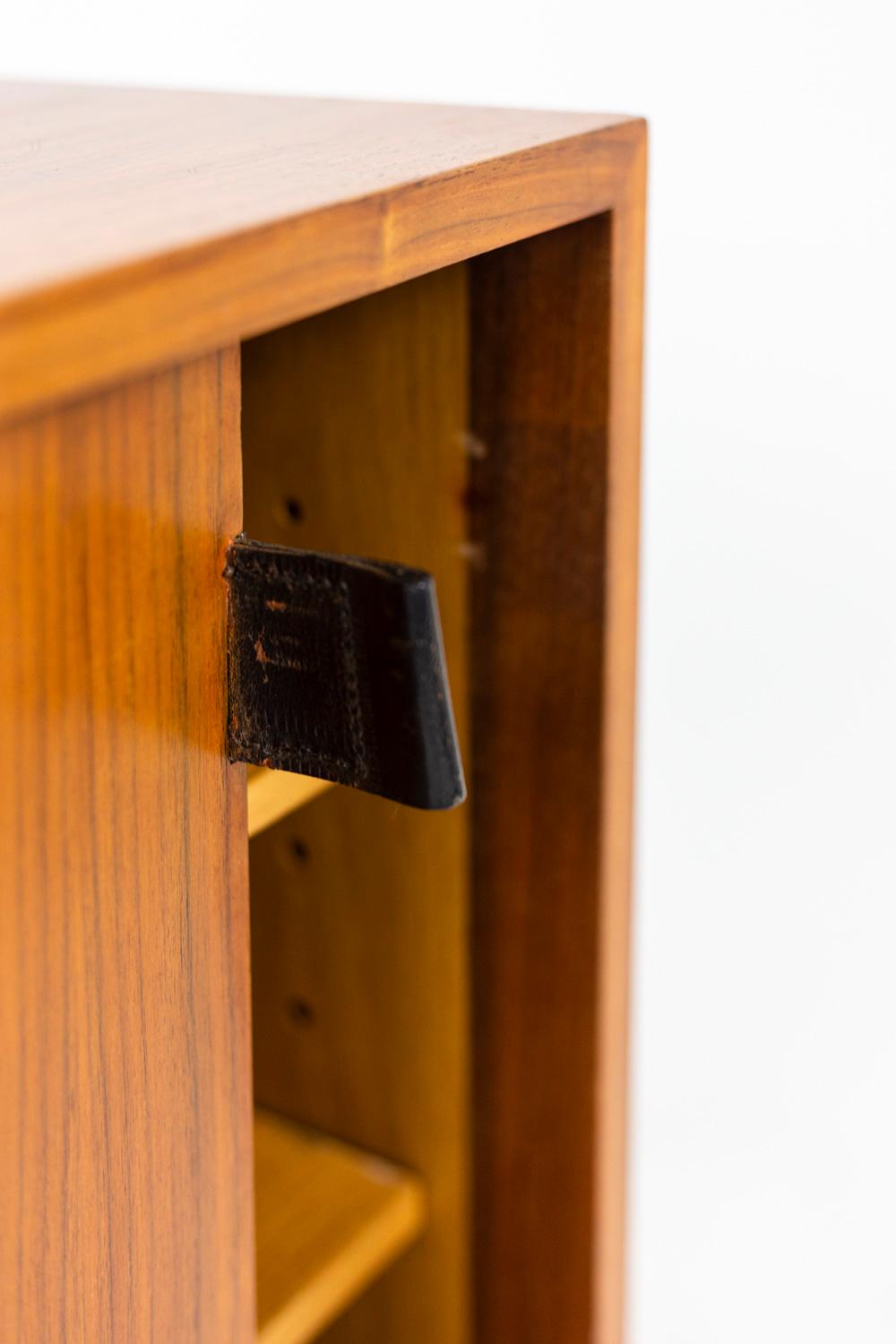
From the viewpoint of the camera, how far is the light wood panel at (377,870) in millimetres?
725

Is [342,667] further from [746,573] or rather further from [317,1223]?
[746,573]

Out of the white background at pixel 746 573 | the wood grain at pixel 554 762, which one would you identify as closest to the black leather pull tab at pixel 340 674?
the wood grain at pixel 554 762

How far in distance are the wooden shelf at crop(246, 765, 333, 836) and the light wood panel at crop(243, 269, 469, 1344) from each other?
0.52 feet

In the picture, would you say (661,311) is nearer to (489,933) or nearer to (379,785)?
(489,933)

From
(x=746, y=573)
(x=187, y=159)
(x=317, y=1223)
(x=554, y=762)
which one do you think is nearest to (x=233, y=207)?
(x=187, y=159)

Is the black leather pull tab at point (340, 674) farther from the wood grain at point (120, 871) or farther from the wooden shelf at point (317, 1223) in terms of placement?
the wooden shelf at point (317, 1223)

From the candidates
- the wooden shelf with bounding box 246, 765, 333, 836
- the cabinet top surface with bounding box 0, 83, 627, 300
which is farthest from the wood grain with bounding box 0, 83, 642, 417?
the wooden shelf with bounding box 246, 765, 333, 836

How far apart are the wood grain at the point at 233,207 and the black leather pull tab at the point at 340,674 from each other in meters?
0.07

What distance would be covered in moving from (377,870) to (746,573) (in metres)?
0.34

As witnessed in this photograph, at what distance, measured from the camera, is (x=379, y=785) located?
49cm

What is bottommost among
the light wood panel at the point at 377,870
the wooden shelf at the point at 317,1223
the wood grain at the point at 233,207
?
the wooden shelf at the point at 317,1223

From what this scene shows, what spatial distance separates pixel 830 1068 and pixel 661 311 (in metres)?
0.47

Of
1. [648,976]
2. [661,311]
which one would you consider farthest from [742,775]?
[661,311]

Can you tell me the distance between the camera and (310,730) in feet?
1.64
